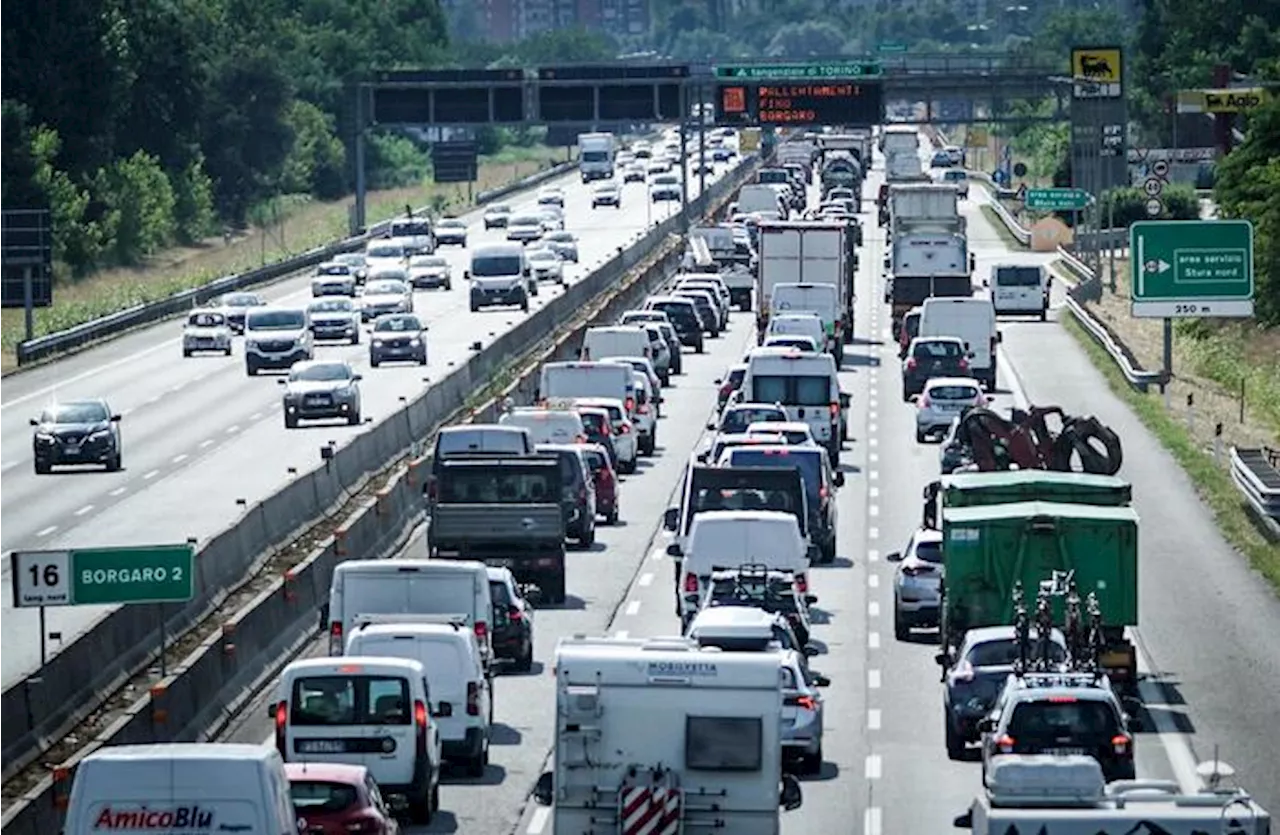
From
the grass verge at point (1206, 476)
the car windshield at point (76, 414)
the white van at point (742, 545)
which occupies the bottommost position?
the grass verge at point (1206, 476)

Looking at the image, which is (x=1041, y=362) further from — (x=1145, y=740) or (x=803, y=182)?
(x=803, y=182)

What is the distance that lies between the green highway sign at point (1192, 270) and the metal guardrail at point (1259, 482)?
12.3m

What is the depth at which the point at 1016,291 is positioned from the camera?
103438 millimetres

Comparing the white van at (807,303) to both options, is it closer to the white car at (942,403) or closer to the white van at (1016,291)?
the white van at (1016,291)

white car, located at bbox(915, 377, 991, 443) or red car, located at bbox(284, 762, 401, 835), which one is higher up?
red car, located at bbox(284, 762, 401, 835)

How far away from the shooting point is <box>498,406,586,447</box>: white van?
2227 inches

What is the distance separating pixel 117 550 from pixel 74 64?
112 metres

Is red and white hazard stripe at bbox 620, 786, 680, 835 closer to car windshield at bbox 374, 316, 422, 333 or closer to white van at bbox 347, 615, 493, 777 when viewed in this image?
white van at bbox 347, 615, 493, 777

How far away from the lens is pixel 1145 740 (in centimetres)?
3594

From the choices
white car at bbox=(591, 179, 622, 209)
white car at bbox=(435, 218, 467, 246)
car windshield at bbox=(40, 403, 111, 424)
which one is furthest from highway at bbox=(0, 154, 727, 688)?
white car at bbox=(591, 179, 622, 209)

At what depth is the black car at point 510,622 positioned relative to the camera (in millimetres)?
39531

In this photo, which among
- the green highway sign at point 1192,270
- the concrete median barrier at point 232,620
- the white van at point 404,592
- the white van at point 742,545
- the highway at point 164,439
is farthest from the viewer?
the green highway sign at point 1192,270

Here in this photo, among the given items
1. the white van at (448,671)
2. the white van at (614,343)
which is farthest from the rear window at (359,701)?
the white van at (614,343)

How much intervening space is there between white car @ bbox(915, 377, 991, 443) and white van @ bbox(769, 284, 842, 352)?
670 inches
